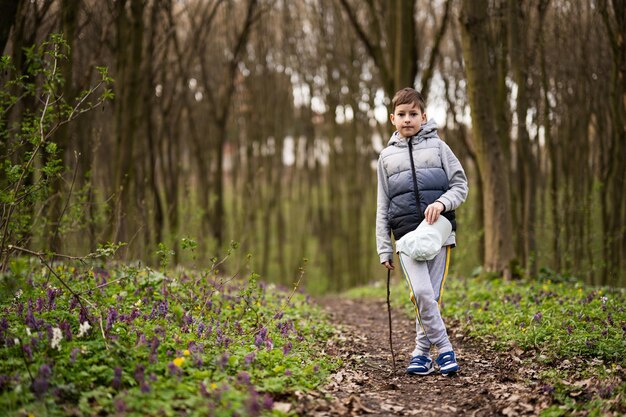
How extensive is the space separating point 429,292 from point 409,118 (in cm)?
148

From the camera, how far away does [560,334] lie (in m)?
5.75

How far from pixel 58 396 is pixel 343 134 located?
64.5ft

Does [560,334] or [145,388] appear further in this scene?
[560,334]

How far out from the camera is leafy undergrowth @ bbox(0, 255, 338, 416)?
3.62 meters

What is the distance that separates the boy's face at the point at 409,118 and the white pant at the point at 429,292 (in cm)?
104

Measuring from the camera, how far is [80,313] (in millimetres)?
4707

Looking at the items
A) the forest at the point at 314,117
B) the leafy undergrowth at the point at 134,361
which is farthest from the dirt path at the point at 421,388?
the forest at the point at 314,117

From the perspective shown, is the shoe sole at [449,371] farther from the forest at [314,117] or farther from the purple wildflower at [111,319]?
the purple wildflower at [111,319]

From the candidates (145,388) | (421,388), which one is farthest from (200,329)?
(421,388)

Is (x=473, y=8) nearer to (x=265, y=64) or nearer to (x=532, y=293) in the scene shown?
(x=532, y=293)

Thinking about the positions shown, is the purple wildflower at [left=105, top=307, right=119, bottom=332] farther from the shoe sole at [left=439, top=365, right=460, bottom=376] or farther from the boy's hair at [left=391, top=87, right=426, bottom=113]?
the boy's hair at [left=391, top=87, right=426, bottom=113]

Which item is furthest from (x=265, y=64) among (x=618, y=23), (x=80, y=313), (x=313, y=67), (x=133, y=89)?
(x=80, y=313)

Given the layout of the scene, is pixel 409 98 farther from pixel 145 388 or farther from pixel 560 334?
pixel 145 388

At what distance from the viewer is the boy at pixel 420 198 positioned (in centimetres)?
509
